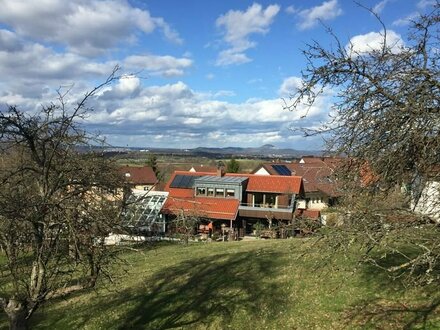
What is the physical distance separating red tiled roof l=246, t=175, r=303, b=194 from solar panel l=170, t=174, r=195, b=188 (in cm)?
792

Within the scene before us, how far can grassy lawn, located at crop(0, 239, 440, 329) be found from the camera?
1232cm

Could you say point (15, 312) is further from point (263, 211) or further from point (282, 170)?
point (282, 170)

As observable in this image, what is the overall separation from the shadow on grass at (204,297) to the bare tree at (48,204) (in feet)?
11.3

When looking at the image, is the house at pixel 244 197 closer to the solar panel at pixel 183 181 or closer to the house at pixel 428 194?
the solar panel at pixel 183 181

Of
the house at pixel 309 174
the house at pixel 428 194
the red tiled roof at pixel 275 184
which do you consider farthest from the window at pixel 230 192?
the house at pixel 428 194

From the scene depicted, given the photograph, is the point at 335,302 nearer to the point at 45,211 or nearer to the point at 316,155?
the point at 316,155

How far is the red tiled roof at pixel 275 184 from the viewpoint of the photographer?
51678 mm

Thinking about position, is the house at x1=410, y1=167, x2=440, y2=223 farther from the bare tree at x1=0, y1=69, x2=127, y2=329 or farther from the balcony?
the balcony

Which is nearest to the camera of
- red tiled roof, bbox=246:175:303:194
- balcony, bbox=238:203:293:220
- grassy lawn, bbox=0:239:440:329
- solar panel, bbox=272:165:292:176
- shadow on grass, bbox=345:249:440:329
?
shadow on grass, bbox=345:249:440:329

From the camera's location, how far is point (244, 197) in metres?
54.2

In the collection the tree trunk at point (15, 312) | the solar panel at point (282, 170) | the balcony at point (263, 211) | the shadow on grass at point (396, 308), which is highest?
the solar panel at point (282, 170)

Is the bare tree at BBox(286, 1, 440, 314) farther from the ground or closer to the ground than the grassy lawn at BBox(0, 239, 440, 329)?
farther from the ground

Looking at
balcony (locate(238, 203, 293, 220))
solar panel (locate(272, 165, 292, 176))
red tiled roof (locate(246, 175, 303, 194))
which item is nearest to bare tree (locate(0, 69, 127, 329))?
balcony (locate(238, 203, 293, 220))

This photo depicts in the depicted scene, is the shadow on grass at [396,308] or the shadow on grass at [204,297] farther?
the shadow on grass at [204,297]
